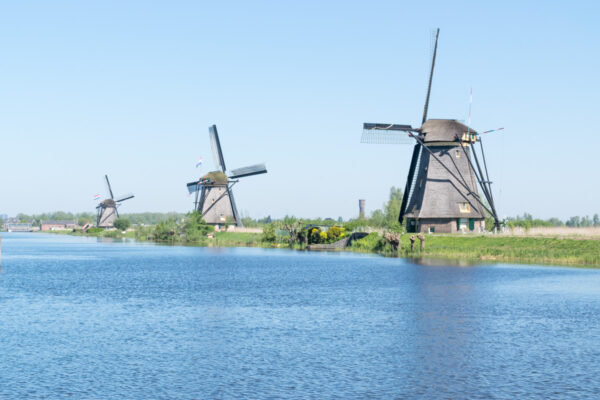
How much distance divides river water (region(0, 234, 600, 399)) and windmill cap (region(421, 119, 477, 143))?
2602cm

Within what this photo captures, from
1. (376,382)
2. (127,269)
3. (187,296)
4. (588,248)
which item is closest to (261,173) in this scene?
(127,269)

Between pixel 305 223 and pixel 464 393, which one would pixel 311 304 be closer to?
pixel 464 393

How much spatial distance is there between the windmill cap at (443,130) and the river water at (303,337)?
26021mm

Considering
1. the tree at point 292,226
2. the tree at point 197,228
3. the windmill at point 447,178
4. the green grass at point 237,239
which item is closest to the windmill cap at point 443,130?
the windmill at point 447,178

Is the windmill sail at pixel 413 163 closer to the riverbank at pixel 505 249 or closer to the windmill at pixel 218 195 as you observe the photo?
the riverbank at pixel 505 249

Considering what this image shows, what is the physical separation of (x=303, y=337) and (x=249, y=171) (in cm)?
8261

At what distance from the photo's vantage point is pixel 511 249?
56.3 meters

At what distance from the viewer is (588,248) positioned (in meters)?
51.9

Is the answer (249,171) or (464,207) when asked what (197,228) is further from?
(464,207)

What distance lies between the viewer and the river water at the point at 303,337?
56.3 feet

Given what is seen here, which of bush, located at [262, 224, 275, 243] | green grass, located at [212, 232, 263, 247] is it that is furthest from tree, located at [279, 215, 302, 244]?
green grass, located at [212, 232, 263, 247]

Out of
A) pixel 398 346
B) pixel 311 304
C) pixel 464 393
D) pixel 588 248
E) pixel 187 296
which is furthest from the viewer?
pixel 588 248

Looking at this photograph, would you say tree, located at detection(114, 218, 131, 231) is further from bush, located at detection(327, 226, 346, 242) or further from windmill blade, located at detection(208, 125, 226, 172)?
bush, located at detection(327, 226, 346, 242)

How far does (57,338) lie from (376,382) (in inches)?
468
